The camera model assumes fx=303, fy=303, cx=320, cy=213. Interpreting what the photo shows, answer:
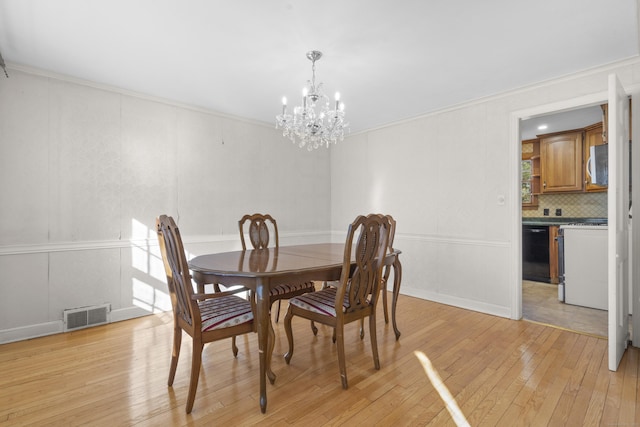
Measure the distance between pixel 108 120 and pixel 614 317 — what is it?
4.71 m

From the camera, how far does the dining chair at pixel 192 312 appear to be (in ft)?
5.55

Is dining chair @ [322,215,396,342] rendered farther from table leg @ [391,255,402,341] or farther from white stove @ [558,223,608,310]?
white stove @ [558,223,608,310]

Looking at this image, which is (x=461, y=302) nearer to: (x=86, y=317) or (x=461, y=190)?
(x=461, y=190)

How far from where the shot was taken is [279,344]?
8.63 ft

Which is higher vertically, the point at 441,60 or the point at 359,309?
the point at 441,60

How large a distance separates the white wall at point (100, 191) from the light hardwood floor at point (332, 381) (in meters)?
0.52

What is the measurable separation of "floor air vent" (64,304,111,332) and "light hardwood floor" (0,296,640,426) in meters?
0.11

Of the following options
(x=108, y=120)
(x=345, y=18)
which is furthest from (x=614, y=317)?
(x=108, y=120)

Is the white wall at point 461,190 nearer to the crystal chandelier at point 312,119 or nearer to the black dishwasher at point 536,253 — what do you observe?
the crystal chandelier at point 312,119

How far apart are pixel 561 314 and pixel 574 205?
2479mm

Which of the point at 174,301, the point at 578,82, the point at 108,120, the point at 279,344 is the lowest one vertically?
the point at 279,344

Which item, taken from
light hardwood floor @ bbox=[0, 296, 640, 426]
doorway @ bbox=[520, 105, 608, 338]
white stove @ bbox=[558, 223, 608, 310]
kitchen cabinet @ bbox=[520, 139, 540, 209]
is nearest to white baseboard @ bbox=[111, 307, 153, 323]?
light hardwood floor @ bbox=[0, 296, 640, 426]

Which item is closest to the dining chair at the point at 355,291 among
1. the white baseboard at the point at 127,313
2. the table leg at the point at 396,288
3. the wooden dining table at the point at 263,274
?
the wooden dining table at the point at 263,274

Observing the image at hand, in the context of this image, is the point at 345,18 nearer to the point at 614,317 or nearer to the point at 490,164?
the point at 490,164
